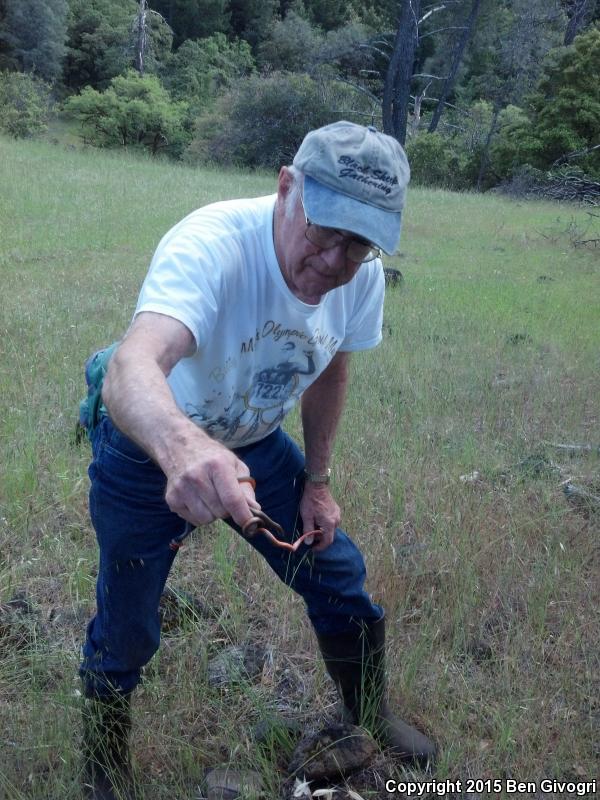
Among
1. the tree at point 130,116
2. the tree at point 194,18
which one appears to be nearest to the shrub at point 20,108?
the tree at point 130,116

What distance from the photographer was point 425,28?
148ft

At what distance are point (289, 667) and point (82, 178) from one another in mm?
17391

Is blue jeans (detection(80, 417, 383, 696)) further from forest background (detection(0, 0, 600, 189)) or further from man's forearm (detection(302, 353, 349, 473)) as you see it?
forest background (detection(0, 0, 600, 189))

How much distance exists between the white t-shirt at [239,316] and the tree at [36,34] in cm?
4141

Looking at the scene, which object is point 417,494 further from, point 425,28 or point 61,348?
point 425,28

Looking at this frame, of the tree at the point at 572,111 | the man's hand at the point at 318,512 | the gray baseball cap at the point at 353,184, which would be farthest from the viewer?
the tree at the point at 572,111

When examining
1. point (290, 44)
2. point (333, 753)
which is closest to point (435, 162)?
point (290, 44)

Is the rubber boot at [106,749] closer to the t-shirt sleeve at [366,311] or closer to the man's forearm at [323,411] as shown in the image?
the man's forearm at [323,411]

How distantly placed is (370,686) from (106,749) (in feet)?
2.86

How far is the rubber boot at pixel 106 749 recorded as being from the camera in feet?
8.39

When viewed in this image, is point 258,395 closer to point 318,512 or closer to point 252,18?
point 318,512

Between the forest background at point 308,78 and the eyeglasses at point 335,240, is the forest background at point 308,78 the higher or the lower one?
the lower one

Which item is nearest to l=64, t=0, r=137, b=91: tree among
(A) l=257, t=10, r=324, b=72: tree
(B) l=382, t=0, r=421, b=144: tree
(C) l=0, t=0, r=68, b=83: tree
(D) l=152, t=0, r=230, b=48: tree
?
(C) l=0, t=0, r=68, b=83: tree

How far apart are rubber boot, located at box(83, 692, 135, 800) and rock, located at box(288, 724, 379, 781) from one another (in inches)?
20.7
